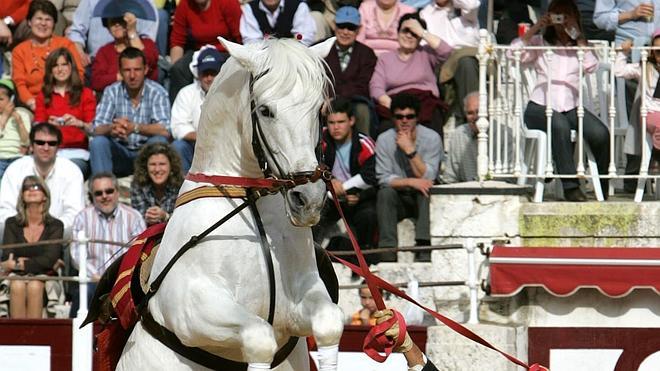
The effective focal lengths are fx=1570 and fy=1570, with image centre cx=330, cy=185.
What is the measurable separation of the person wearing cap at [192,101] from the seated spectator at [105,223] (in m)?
0.98

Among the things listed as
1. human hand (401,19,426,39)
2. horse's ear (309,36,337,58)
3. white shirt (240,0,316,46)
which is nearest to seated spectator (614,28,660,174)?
human hand (401,19,426,39)

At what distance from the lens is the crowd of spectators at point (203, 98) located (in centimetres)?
1239

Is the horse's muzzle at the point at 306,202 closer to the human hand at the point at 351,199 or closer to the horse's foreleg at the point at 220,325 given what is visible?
the horse's foreleg at the point at 220,325

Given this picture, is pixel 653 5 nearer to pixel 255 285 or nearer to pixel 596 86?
pixel 596 86

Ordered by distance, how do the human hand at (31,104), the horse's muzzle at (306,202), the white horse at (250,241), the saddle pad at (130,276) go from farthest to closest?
1. the human hand at (31,104)
2. the saddle pad at (130,276)
3. the white horse at (250,241)
4. the horse's muzzle at (306,202)

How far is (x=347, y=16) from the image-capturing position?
13.8 meters

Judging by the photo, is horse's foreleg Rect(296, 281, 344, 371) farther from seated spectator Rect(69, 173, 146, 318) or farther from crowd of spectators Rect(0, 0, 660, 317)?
seated spectator Rect(69, 173, 146, 318)

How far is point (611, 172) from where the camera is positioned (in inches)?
476

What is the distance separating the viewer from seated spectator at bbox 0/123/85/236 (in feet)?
42.3

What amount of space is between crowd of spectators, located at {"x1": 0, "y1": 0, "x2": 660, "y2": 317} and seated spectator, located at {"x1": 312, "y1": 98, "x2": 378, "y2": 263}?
0.01 meters

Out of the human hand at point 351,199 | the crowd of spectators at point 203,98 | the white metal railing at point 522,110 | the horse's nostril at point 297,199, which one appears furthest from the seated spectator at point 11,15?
the horse's nostril at point 297,199

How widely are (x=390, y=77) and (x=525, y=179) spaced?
174 cm

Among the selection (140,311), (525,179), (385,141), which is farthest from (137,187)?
(140,311)

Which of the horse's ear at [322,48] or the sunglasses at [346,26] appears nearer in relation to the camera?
the horse's ear at [322,48]
